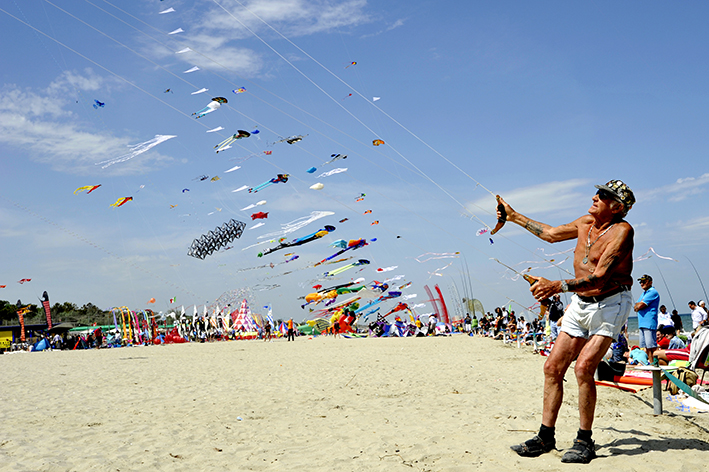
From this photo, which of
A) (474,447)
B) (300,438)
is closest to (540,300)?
(474,447)

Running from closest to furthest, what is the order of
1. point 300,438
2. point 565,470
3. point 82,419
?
point 565,470
point 300,438
point 82,419

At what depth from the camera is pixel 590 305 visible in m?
3.54

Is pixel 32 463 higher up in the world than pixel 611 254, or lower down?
lower down

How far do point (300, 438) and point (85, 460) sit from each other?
1.74 metres

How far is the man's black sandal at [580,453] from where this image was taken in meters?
3.31

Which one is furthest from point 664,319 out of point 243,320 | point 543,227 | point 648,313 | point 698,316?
point 243,320

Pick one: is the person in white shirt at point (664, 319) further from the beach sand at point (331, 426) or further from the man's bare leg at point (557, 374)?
the man's bare leg at point (557, 374)

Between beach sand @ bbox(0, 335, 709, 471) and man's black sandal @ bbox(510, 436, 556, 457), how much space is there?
44 millimetres

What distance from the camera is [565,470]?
10.5 ft

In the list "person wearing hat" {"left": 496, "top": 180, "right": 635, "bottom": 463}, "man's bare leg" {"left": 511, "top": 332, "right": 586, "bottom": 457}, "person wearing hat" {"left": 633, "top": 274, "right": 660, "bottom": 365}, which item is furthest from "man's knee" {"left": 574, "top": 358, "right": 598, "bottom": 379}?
"person wearing hat" {"left": 633, "top": 274, "right": 660, "bottom": 365}

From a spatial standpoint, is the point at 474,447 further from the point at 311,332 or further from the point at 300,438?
the point at 311,332

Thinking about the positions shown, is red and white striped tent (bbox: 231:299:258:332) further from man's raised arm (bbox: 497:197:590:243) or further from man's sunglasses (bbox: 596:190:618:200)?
man's sunglasses (bbox: 596:190:618:200)

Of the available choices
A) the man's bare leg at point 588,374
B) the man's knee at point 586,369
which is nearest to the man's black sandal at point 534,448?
the man's bare leg at point 588,374

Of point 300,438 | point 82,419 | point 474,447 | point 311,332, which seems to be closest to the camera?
point 474,447
